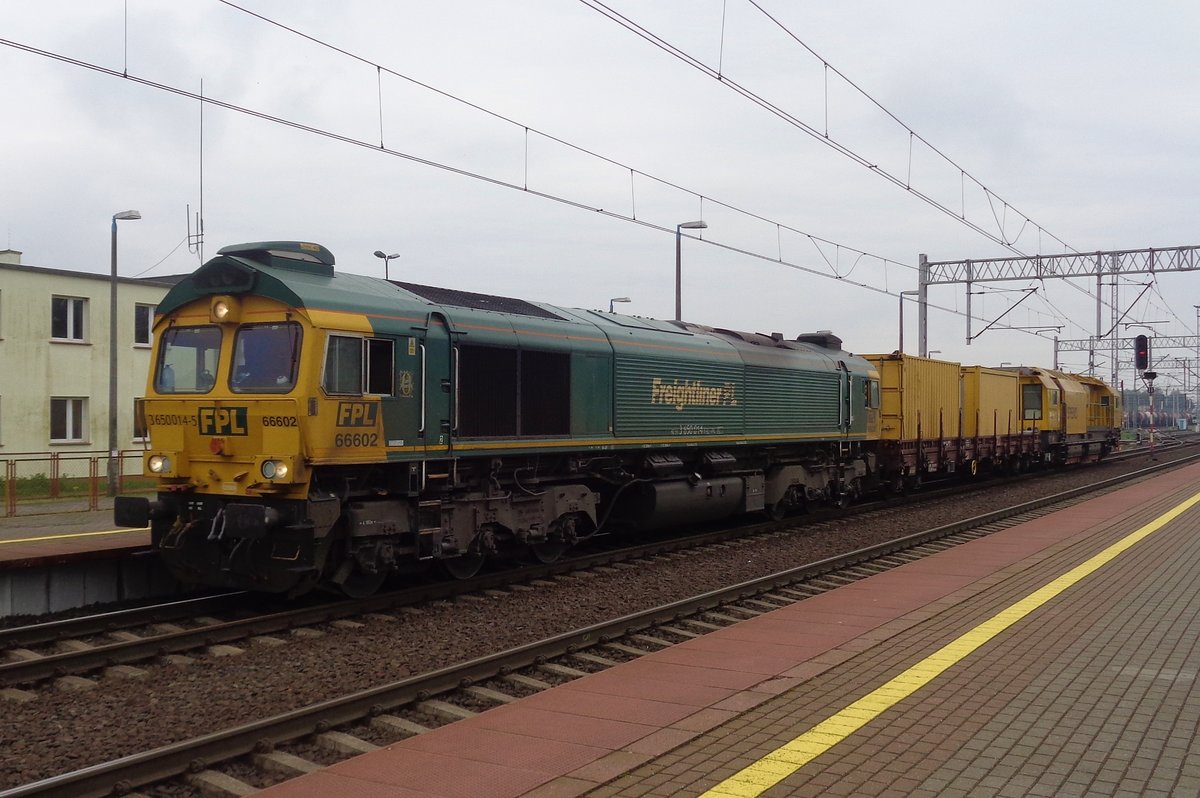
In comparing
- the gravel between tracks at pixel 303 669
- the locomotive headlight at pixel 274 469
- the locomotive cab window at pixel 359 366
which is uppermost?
the locomotive cab window at pixel 359 366

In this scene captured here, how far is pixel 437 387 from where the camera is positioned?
11766mm

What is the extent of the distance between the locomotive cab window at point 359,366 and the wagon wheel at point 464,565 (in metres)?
2.57

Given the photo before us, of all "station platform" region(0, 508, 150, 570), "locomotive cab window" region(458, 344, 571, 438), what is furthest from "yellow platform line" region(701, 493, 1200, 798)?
"station platform" region(0, 508, 150, 570)

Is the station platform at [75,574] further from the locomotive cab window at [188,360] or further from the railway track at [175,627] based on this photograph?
the locomotive cab window at [188,360]

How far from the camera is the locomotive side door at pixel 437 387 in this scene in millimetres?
11594

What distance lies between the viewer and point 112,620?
1026cm

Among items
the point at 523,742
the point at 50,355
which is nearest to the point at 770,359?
the point at 523,742

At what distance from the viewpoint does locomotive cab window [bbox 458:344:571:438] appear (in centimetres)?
1225

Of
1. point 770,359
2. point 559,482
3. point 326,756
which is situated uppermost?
point 770,359

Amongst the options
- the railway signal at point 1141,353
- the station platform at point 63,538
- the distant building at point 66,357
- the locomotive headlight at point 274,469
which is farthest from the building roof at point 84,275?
the railway signal at point 1141,353

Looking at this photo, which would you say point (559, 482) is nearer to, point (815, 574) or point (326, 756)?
point (815, 574)

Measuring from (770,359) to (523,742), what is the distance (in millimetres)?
13635

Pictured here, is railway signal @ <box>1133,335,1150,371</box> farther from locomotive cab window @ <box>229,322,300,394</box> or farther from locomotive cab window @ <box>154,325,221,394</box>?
locomotive cab window @ <box>154,325,221,394</box>

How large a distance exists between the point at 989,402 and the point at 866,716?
26.6 m
